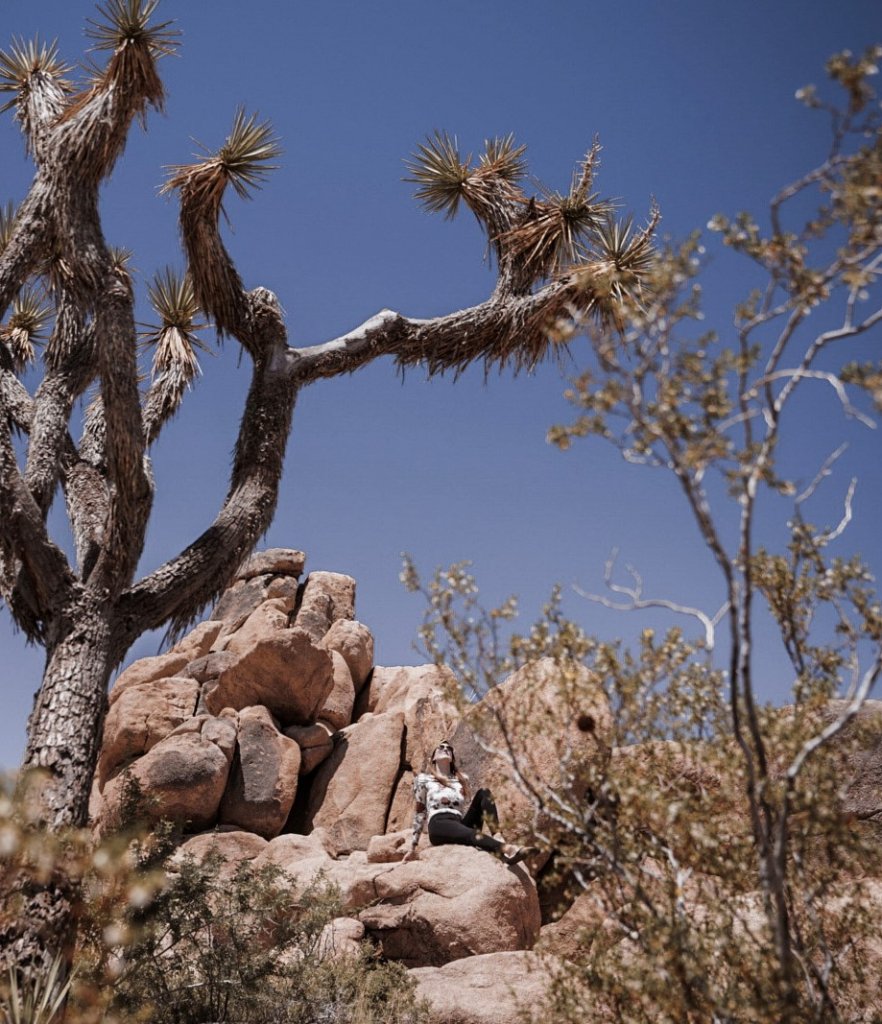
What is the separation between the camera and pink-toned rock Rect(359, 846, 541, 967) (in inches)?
336

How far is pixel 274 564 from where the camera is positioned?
20.7 metres

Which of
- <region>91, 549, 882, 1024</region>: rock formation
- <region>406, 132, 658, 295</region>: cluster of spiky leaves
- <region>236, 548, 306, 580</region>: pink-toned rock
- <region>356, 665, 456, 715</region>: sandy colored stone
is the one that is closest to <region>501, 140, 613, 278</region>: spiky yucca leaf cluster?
<region>406, 132, 658, 295</region>: cluster of spiky leaves

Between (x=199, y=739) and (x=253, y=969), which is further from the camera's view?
(x=199, y=739)

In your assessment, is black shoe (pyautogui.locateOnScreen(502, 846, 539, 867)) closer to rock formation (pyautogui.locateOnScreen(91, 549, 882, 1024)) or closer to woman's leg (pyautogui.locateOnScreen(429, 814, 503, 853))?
rock formation (pyautogui.locateOnScreen(91, 549, 882, 1024))

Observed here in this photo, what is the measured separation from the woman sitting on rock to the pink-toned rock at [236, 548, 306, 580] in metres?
11.4

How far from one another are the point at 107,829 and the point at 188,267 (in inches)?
210

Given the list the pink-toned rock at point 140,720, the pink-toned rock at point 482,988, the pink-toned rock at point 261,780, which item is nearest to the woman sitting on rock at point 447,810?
the pink-toned rock at point 482,988

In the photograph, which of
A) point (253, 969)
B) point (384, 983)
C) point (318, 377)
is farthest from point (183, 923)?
point (318, 377)

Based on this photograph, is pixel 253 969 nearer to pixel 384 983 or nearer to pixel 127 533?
pixel 384 983

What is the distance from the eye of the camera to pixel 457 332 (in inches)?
380

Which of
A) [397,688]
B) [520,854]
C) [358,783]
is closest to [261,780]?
[358,783]

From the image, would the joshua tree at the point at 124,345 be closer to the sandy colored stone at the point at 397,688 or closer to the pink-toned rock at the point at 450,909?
the pink-toned rock at the point at 450,909

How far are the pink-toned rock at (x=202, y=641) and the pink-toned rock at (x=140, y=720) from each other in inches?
102

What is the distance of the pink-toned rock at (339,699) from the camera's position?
17.5m
